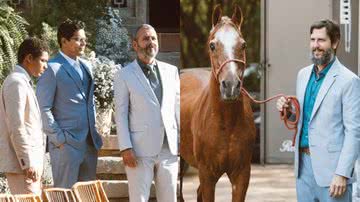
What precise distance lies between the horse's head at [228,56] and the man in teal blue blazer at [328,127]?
0.49 meters

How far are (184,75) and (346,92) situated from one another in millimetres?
1146

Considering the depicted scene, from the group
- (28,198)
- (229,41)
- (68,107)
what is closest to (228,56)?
(229,41)

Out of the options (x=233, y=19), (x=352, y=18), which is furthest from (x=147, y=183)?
(x=352, y=18)

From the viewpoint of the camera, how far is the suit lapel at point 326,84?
4.41 m

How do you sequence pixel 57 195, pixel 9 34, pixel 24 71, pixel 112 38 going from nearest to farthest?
pixel 57 195 → pixel 24 71 → pixel 112 38 → pixel 9 34

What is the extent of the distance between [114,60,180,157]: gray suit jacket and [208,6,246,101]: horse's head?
357mm

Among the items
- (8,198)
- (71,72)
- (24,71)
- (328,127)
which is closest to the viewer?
(8,198)

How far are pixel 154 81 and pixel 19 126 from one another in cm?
89

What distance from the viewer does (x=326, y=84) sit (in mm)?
4422

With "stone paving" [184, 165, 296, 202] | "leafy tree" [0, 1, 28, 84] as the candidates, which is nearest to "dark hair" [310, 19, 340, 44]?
"stone paving" [184, 165, 296, 202]

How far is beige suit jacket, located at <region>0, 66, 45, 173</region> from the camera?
473 centimetres

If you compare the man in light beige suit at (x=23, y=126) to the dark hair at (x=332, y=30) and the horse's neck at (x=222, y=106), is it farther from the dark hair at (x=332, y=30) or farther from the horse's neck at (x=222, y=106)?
the dark hair at (x=332, y=30)

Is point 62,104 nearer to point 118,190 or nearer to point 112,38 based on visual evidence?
point 112,38

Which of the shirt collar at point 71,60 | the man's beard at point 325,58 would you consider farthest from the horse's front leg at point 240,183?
the shirt collar at point 71,60
